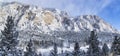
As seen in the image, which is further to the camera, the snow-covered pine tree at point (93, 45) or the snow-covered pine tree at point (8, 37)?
the snow-covered pine tree at point (93, 45)

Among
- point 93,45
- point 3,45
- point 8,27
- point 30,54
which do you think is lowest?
point 30,54

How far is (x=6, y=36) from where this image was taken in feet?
169

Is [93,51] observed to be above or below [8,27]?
below

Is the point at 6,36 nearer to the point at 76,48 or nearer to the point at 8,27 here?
the point at 8,27

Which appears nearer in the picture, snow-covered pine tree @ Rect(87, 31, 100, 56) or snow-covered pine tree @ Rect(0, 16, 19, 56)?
snow-covered pine tree @ Rect(0, 16, 19, 56)

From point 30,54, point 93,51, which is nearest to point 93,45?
point 93,51

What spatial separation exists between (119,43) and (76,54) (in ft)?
83.8

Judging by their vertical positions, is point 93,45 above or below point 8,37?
below

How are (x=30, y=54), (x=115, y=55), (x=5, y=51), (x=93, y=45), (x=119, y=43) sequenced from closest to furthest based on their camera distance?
(x=5, y=51) → (x=115, y=55) → (x=119, y=43) → (x=93, y=45) → (x=30, y=54)

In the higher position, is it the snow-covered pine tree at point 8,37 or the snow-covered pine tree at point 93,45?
the snow-covered pine tree at point 8,37

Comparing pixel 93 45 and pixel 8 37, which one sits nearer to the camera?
pixel 8 37

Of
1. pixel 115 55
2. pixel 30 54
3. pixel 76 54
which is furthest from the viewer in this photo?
pixel 30 54

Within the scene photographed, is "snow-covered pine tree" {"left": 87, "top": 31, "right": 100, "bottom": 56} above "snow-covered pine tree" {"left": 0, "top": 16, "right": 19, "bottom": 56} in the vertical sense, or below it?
below

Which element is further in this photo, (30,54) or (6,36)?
(30,54)
